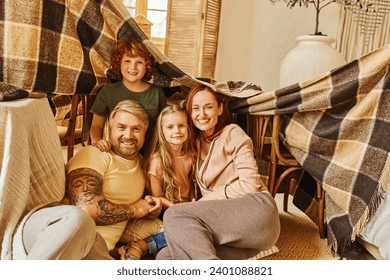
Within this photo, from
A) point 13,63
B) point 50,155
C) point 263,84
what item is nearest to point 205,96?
point 50,155

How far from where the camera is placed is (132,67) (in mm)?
1812

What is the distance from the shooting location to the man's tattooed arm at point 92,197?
1.55 metres

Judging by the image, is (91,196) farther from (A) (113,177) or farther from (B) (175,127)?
(B) (175,127)

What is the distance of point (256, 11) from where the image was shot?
12.6ft

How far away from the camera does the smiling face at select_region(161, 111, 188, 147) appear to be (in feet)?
5.63

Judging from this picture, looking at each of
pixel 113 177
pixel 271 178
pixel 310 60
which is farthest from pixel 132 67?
pixel 310 60

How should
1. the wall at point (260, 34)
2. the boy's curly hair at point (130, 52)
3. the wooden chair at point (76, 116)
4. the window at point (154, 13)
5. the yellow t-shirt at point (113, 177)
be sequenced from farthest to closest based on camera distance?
the window at point (154, 13) → the wall at point (260, 34) → the wooden chair at point (76, 116) → the boy's curly hair at point (130, 52) → the yellow t-shirt at point (113, 177)

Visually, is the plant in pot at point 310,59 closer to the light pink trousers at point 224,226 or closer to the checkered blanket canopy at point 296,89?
the checkered blanket canopy at point 296,89

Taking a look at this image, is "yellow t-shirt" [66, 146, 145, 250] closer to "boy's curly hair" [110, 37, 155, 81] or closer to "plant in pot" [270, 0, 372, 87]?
"boy's curly hair" [110, 37, 155, 81]

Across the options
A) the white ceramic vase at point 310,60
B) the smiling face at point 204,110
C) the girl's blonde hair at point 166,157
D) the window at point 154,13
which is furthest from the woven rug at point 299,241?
the window at point 154,13

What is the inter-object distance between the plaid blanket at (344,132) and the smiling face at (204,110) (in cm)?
24

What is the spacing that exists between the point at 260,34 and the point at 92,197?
103 inches

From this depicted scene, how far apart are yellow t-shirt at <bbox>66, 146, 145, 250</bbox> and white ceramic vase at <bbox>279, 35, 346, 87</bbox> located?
68.6 inches
